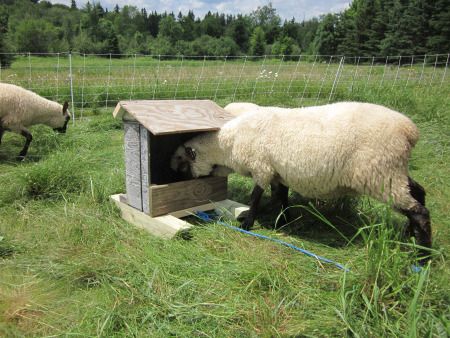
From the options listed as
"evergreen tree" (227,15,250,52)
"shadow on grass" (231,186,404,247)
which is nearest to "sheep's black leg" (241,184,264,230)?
"shadow on grass" (231,186,404,247)

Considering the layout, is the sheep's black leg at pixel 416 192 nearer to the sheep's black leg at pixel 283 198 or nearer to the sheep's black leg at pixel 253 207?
the sheep's black leg at pixel 283 198

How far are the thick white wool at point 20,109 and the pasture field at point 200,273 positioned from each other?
268 cm

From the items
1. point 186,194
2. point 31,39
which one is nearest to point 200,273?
point 186,194

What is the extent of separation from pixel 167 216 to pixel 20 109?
4853 millimetres

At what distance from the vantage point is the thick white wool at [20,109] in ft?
22.8

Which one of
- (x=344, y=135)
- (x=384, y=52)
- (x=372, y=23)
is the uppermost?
(x=372, y=23)

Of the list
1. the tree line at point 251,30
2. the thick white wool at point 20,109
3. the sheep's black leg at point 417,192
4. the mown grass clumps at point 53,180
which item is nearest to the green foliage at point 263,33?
the tree line at point 251,30

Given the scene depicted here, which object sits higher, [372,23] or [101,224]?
[372,23]

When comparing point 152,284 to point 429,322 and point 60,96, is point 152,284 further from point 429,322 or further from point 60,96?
point 60,96

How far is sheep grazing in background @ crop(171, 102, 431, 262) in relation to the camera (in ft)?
10.2

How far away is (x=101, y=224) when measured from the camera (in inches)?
151

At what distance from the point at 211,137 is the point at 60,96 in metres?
8.22

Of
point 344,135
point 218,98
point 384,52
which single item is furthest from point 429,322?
point 384,52

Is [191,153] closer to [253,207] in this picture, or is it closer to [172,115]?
[172,115]
